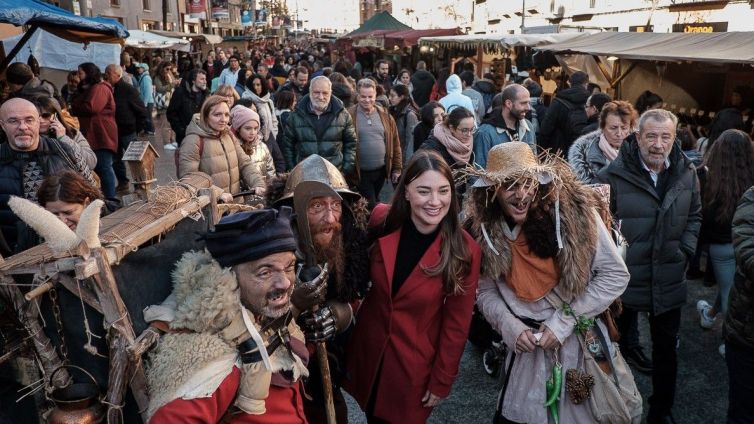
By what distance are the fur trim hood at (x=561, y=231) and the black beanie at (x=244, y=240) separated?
4.09 ft

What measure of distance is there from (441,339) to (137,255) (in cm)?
148

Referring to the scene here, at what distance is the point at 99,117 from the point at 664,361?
7813 millimetres

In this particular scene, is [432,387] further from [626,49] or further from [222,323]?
[626,49]

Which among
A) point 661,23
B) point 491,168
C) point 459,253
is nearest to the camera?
point 459,253

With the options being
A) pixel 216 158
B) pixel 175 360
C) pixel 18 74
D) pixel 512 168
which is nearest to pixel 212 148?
pixel 216 158

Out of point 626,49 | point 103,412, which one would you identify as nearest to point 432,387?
point 103,412

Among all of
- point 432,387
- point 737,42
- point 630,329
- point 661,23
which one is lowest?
point 630,329

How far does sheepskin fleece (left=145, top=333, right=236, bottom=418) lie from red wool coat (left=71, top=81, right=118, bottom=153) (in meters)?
7.32

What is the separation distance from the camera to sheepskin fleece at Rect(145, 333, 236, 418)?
1.64 metres

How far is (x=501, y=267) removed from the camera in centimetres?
272

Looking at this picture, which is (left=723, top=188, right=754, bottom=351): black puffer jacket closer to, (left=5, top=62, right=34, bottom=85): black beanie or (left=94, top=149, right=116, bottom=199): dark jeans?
(left=94, top=149, right=116, bottom=199): dark jeans

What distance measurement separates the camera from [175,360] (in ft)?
5.46

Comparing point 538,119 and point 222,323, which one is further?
point 538,119

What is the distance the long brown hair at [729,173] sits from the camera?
417cm
